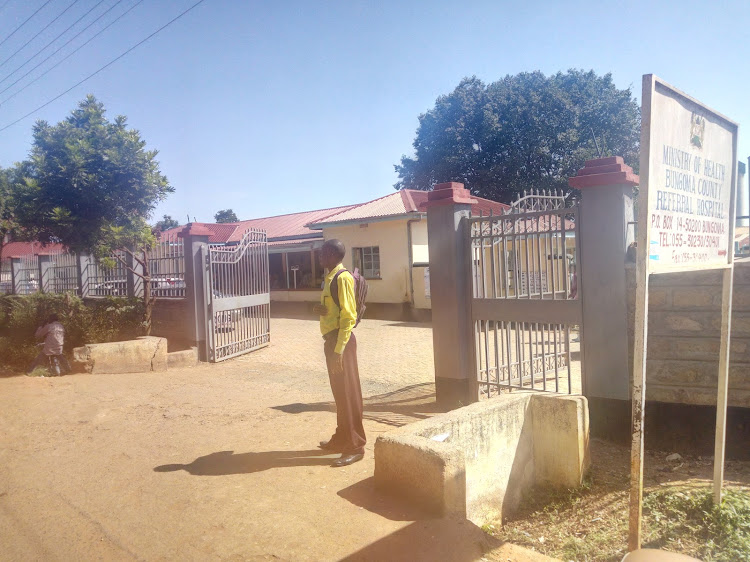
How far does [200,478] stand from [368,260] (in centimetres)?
1523

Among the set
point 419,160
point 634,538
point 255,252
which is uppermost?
point 419,160

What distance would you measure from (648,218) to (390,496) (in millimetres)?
2375

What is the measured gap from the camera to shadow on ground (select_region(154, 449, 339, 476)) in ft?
15.0

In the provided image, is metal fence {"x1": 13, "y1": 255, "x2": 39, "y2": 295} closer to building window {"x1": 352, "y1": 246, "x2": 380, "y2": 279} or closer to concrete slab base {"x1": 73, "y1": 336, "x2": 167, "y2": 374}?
concrete slab base {"x1": 73, "y1": 336, "x2": 167, "y2": 374}

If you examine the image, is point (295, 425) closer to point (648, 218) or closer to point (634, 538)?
point (634, 538)

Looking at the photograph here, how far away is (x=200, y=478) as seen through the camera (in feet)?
14.4

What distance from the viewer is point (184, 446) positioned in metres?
5.30

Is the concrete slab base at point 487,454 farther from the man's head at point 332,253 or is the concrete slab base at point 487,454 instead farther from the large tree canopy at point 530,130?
the large tree canopy at point 530,130

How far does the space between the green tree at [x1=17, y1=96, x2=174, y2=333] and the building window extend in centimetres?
928

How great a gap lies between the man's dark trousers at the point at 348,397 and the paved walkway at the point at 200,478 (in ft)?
0.67

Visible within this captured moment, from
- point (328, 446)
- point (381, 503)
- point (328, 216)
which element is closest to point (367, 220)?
point (328, 216)

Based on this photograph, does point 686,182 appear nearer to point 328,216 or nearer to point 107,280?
point 107,280

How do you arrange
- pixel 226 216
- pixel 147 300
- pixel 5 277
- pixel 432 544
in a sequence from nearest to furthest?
pixel 432 544, pixel 147 300, pixel 5 277, pixel 226 216

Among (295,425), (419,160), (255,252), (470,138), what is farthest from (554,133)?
(295,425)
